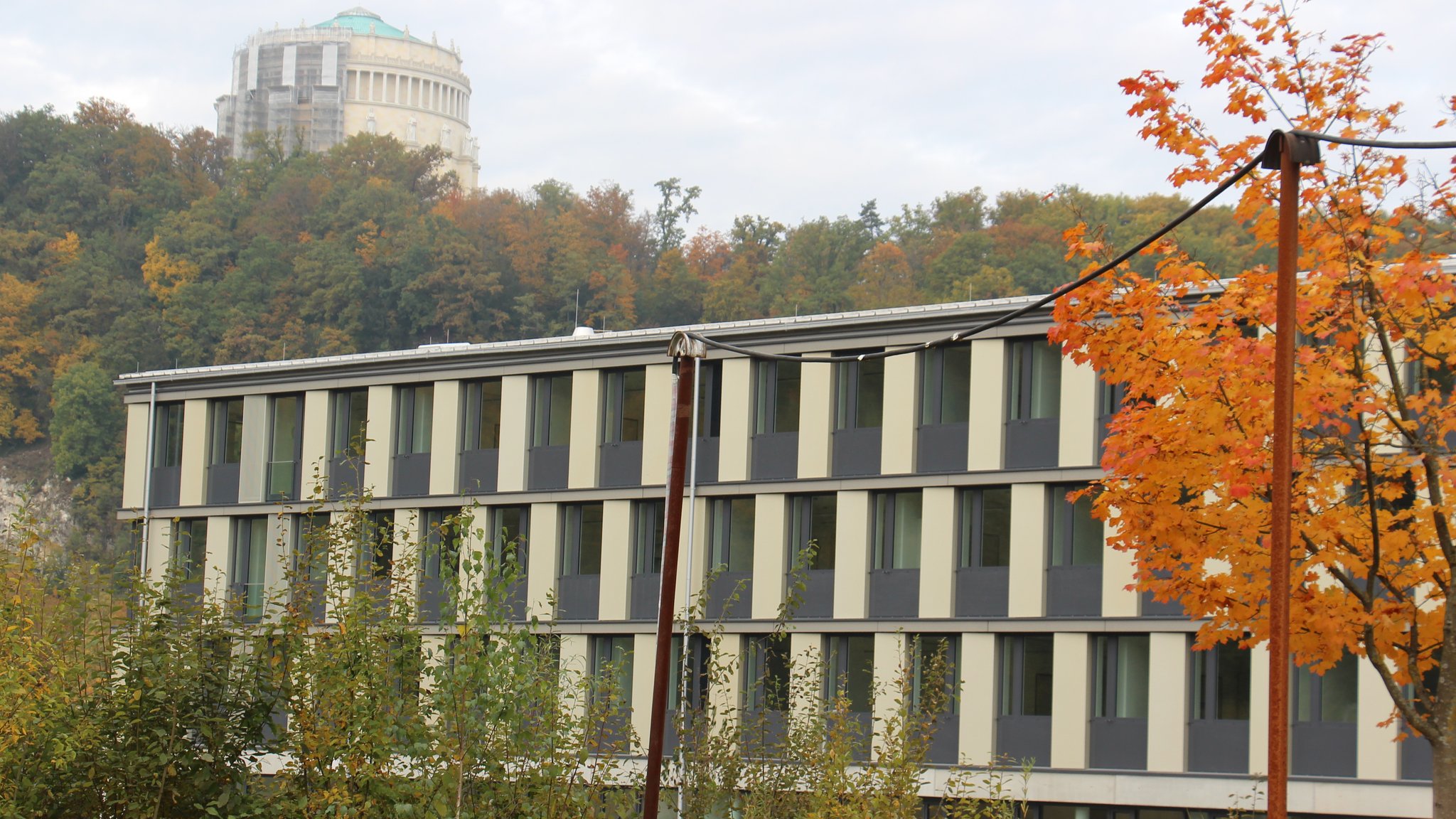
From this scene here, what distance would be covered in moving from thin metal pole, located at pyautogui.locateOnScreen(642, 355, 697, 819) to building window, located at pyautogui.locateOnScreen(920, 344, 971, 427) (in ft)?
61.9

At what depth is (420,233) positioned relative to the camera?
341 feet

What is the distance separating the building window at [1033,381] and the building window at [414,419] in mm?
14824

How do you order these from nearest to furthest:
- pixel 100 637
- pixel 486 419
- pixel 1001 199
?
pixel 100 637
pixel 486 419
pixel 1001 199

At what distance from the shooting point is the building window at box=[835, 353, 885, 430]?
117 ft

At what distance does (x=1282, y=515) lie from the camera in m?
10.2

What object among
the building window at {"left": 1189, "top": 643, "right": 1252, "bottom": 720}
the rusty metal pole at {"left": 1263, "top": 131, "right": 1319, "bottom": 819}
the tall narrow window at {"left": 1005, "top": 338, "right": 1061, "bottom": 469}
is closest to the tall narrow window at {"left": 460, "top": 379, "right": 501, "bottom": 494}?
the tall narrow window at {"left": 1005, "top": 338, "right": 1061, "bottom": 469}

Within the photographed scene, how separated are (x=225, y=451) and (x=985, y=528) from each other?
2094 centimetres

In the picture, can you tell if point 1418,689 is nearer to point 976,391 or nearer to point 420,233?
point 976,391

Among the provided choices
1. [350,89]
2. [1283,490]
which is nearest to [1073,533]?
[1283,490]

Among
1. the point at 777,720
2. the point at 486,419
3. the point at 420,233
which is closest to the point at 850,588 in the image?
the point at 777,720

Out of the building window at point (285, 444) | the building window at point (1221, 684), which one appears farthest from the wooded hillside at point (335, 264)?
the building window at point (1221, 684)

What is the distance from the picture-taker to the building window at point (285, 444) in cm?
4259

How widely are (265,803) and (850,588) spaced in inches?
930

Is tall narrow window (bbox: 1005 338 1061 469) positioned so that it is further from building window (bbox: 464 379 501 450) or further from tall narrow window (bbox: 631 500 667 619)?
building window (bbox: 464 379 501 450)
